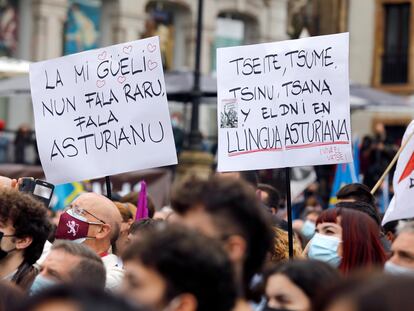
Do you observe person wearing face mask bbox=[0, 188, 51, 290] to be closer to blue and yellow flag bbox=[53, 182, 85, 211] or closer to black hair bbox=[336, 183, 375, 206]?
black hair bbox=[336, 183, 375, 206]

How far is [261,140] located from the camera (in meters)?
6.60

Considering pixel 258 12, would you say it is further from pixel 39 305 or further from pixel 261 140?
pixel 39 305

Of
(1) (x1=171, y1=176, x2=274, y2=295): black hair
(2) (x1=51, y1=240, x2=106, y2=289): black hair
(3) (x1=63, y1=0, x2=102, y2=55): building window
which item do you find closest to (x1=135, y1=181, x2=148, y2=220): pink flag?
(2) (x1=51, y1=240, x2=106, y2=289): black hair

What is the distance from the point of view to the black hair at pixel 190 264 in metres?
3.04

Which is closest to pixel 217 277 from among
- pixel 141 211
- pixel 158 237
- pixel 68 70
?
pixel 158 237

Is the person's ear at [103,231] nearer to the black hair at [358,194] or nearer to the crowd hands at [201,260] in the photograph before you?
the crowd hands at [201,260]

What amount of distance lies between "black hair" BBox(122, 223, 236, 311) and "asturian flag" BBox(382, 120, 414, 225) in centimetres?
298

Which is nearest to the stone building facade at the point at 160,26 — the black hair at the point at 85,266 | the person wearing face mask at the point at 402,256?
the black hair at the point at 85,266

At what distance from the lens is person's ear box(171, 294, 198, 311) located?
3.03 meters

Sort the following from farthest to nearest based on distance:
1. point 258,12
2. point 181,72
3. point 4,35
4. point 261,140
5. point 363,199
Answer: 1. point 258,12
2. point 4,35
3. point 181,72
4. point 363,199
5. point 261,140

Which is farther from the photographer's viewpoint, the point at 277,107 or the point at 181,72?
the point at 181,72

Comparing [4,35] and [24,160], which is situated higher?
[4,35]

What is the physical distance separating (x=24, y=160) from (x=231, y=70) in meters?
14.0

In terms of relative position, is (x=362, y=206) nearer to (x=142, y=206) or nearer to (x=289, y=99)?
(x=289, y=99)
